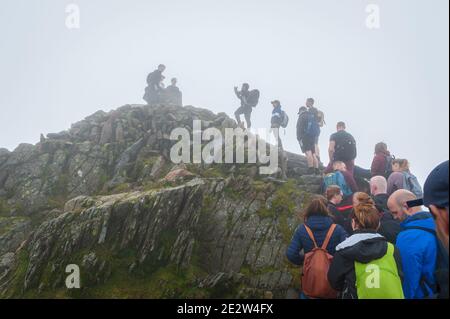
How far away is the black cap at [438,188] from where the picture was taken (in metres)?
2.71

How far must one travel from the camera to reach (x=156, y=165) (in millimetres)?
21156

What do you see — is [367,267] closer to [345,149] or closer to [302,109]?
[345,149]

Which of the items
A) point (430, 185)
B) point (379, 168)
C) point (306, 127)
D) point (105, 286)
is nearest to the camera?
point (430, 185)

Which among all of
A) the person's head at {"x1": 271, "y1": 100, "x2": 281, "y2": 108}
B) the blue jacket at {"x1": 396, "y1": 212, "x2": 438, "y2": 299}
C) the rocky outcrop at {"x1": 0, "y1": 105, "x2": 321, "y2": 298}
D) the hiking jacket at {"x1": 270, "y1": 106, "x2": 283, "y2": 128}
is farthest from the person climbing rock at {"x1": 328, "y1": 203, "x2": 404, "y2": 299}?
the person's head at {"x1": 271, "y1": 100, "x2": 281, "y2": 108}

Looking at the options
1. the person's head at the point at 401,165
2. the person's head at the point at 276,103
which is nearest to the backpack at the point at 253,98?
the person's head at the point at 276,103

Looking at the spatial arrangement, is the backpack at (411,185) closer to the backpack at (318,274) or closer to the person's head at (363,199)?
the person's head at (363,199)

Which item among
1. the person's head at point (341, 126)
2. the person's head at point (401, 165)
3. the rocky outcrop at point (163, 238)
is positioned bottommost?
the rocky outcrop at point (163, 238)

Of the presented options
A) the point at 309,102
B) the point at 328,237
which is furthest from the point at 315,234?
the point at 309,102

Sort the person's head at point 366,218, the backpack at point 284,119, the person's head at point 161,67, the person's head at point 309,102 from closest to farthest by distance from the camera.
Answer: the person's head at point 366,218 < the person's head at point 309,102 < the backpack at point 284,119 < the person's head at point 161,67

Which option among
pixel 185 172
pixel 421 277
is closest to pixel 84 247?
pixel 185 172

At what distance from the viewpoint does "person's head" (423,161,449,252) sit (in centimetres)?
263

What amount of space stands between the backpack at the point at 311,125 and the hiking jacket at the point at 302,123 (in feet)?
0.38
